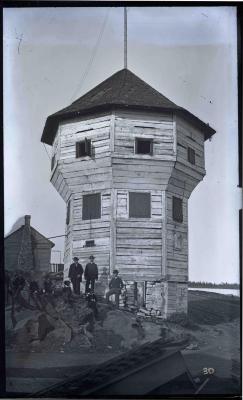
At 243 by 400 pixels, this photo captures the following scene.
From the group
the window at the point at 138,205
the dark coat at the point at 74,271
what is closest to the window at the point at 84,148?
the window at the point at 138,205

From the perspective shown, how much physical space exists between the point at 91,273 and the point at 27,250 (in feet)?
2.48

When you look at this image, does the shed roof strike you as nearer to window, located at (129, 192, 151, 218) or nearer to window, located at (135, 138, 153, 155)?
window, located at (129, 192, 151, 218)

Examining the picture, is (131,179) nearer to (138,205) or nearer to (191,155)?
(138,205)

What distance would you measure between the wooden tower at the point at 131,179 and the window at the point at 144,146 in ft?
0.04

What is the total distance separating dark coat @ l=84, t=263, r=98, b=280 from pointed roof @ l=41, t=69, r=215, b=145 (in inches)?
57.7

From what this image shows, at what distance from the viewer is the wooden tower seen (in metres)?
7.85

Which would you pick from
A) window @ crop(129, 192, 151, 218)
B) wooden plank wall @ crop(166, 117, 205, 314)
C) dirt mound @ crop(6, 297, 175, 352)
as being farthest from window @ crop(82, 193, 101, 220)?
dirt mound @ crop(6, 297, 175, 352)

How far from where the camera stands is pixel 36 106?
7.74 m

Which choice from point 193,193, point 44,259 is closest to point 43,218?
point 44,259

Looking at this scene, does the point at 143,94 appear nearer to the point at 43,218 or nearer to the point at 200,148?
the point at 200,148

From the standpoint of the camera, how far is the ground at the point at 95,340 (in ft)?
24.6

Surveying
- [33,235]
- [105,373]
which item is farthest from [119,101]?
[105,373]

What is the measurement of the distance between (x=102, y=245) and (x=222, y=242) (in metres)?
1.34

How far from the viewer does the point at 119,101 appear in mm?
8078
